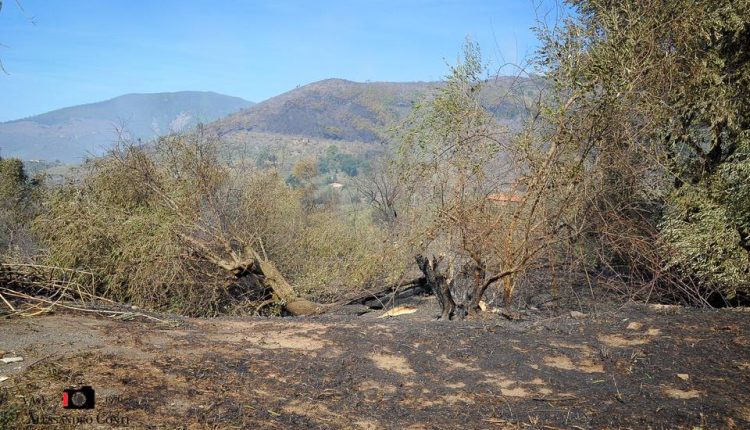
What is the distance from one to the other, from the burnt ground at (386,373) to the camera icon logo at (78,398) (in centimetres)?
6

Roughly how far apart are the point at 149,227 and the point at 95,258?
1.18m

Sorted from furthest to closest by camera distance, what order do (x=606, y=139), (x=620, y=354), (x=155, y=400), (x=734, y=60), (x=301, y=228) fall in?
(x=301, y=228) < (x=734, y=60) < (x=606, y=139) < (x=620, y=354) < (x=155, y=400)

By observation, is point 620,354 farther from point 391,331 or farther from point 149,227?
point 149,227

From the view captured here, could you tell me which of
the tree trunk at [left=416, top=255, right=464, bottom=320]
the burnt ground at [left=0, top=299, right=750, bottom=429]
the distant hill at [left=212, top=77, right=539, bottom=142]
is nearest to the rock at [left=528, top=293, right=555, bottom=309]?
the tree trunk at [left=416, top=255, right=464, bottom=320]

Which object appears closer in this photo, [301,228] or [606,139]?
[606,139]

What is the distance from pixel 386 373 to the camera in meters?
5.00

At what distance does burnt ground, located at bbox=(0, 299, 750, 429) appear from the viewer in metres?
3.87

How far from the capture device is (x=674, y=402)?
4242mm

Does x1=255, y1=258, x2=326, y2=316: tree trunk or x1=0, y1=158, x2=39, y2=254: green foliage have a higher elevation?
x1=0, y1=158, x2=39, y2=254: green foliage

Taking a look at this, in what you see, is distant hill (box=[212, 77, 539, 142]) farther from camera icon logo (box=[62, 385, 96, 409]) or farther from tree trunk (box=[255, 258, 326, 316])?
camera icon logo (box=[62, 385, 96, 409])

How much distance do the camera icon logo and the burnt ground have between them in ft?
0.19

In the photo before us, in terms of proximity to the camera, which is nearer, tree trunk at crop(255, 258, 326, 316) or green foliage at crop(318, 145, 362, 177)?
tree trunk at crop(255, 258, 326, 316)

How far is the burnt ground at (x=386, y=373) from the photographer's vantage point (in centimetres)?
387

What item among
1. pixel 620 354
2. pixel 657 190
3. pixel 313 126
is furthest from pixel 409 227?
pixel 313 126
